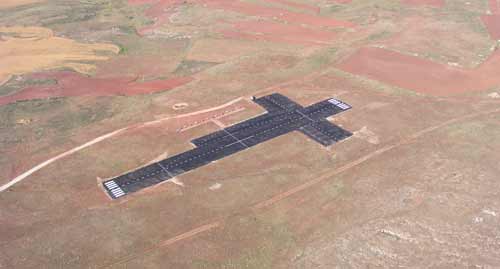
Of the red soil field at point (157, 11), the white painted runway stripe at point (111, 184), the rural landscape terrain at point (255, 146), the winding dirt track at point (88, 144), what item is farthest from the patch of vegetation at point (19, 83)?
the white painted runway stripe at point (111, 184)

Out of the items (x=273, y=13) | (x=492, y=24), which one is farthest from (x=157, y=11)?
(x=492, y=24)

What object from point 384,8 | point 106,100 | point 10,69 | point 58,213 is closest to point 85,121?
point 106,100

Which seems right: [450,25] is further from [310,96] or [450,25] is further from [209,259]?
[209,259]

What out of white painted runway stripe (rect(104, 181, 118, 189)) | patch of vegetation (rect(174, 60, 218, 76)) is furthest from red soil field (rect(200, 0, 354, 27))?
white painted runway stripe (rect(104, 181, 118, 189))

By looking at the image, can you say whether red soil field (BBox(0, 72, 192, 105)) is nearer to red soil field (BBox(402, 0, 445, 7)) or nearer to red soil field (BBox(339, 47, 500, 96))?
red soil field (BBox(339, 47, 500, 96))

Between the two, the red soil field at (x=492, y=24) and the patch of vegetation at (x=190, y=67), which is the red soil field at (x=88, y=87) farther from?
the red soil field at (x=492, y=24)

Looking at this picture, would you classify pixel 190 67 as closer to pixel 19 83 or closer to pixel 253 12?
pixel 19 83

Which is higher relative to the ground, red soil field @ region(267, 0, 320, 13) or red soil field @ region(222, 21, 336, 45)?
red soil field @ region(267, 0, 320, 13)
